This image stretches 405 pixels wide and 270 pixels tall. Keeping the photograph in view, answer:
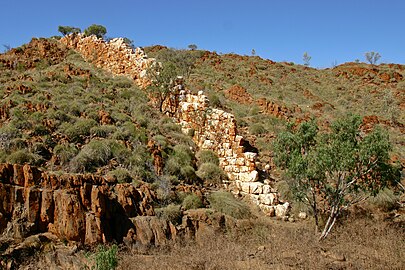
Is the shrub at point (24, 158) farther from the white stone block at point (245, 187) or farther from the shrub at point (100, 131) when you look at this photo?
the white stone block at point (245, 187)

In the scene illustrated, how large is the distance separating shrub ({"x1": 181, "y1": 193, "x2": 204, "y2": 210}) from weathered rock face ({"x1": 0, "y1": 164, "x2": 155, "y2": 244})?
241 cm

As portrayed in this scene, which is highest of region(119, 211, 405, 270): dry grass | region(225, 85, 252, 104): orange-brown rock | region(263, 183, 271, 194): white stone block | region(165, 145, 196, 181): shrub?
region(225, 85, 252, 104): orange-brown rock

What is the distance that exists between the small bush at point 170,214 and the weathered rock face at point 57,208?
113 centimetres

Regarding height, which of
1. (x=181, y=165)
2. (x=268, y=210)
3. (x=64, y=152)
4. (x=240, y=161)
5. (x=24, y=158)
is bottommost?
(x=268, y=210)

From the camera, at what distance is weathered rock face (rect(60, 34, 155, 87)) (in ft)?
74.1

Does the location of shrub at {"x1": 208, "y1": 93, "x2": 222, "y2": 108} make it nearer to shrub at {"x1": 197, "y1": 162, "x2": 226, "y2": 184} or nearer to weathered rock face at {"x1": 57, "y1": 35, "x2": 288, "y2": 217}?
weathered rock face at {"x1": 57, "y1": 35, "x2": 288, "y2": 217}

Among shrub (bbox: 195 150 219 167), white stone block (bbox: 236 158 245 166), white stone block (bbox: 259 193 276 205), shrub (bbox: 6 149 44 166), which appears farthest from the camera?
shrub (bbox: 195 150 219 167)

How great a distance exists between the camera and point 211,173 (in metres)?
15.2

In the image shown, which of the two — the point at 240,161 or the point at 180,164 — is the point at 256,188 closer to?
the point at 240,161

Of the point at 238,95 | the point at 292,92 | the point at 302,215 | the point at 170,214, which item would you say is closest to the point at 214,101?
the point at 238,95

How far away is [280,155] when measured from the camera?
12.2m

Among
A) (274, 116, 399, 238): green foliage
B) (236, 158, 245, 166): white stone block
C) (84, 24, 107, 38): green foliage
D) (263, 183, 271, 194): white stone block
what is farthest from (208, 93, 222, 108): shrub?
(84, 24, 107, 38): green foliage

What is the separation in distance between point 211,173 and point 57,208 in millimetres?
6913

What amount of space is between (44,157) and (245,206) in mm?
7150
